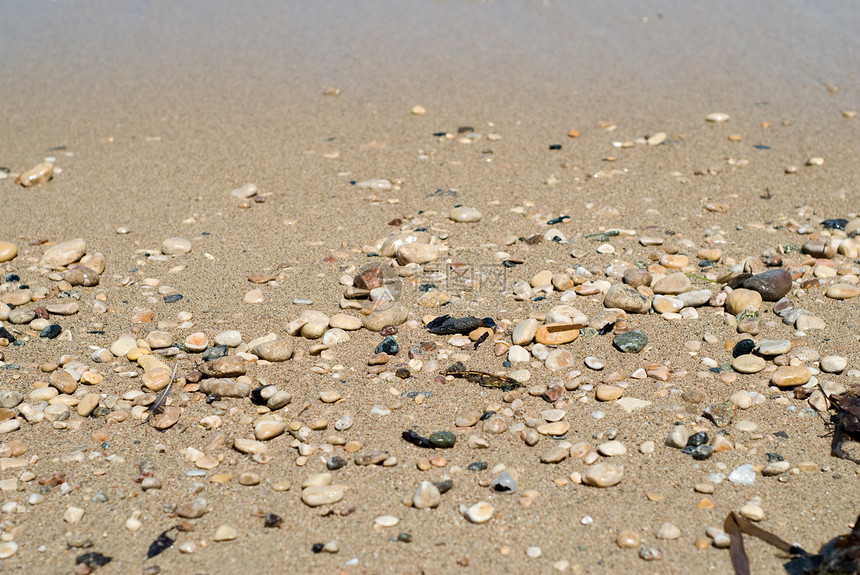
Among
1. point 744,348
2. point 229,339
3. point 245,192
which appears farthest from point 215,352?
point 744,348

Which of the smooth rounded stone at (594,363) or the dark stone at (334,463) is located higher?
the smooth rounded stone at (594,363)

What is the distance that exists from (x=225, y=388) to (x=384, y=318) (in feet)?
2.35

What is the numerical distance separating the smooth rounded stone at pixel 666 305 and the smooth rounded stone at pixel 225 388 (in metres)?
1.70

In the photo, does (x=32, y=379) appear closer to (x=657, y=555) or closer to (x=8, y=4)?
(x=657, y=555)

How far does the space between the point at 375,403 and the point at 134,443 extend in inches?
32.0

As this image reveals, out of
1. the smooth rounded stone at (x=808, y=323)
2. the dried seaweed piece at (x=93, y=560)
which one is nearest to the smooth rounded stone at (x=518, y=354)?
the smooth rounded stone at (x=808, y=323)

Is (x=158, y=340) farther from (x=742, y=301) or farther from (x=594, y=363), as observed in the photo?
(x=742, y=301)

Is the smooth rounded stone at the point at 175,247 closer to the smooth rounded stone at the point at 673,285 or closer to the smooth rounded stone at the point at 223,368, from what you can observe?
the smooth rounded stone at the point at 223,368

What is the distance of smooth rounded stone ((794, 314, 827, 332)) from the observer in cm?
312

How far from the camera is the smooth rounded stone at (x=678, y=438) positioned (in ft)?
8.24

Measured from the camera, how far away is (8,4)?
7.66 m

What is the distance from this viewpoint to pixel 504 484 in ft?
7.70

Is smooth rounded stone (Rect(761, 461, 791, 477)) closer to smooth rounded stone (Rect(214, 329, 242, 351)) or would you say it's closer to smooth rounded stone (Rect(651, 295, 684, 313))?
smooth rounded stone (Rect(651, 295, 684, 313))

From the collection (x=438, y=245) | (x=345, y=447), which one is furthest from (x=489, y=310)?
(x=345, y=447)
